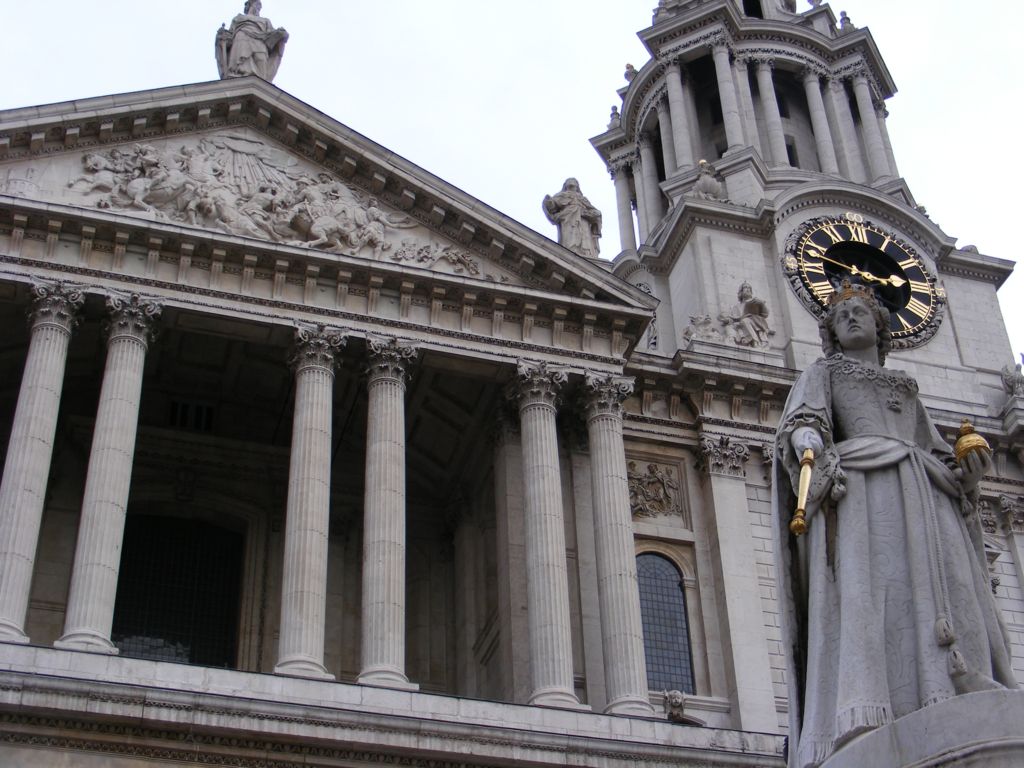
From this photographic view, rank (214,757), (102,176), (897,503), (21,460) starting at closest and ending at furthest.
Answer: (897,503) → (214,757) → (21,460) → (102,176)

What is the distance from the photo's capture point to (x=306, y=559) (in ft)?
79.8

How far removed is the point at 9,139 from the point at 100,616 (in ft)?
31.9

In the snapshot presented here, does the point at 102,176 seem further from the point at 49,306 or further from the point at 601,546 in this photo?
the point at 601,546

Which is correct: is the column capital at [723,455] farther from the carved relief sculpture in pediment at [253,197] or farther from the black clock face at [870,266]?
the black clock face at [870,266]

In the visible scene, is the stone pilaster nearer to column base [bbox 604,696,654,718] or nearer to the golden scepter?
column base [bbox 604,696,654,718]

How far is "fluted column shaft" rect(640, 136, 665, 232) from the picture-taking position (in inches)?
1762

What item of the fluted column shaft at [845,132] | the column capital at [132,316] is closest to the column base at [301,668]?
the column capital at [132,316]

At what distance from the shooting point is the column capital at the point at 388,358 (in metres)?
27.3

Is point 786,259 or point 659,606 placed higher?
point 786,259

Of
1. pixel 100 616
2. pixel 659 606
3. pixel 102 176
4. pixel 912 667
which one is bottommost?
pixel 912 667

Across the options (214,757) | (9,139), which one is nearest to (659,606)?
(214,757)

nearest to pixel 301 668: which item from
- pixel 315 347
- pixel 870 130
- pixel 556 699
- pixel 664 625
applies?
pixel 556 699

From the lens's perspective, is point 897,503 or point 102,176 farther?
point 102,176

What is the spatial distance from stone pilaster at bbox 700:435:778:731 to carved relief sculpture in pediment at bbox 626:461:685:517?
0.69 m
